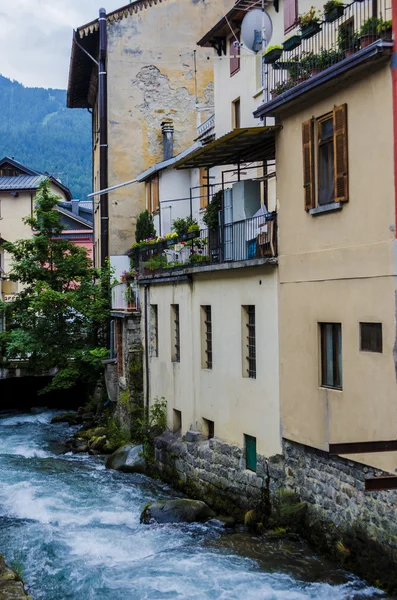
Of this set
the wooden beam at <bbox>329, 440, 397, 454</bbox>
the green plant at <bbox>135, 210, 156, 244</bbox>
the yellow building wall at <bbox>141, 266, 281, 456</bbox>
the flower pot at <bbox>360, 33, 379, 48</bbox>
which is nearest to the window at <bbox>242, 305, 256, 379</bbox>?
the yellow building wall at <bbox>141, 266, 281, 456</bbox>

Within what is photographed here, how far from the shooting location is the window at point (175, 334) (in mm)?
23153

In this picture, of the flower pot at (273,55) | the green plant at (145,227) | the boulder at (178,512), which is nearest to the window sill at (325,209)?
the flower pot at (273,55)

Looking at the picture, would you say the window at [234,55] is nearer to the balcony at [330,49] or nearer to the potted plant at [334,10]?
the balcony at [330,49]

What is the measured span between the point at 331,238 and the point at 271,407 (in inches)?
158

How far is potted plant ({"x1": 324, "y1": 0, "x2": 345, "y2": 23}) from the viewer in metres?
15.0

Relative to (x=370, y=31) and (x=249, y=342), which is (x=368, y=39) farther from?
(x=249, y=342)

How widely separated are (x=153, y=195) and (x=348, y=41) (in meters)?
19.5

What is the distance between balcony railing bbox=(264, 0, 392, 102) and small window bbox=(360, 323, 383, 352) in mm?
4430

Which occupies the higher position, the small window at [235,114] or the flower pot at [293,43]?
the small window at [235,114]

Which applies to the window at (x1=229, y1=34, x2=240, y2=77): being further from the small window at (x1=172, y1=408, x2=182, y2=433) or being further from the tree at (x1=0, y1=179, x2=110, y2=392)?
the tree at (x1=0, y1=179, x2=110, y2=392)

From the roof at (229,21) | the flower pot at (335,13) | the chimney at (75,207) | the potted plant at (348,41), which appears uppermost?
the chimney at (75,207)

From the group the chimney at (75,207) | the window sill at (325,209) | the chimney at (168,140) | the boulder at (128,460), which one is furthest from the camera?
the chimney at (75,207)

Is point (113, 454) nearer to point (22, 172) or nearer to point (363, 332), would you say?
point (363, 332)

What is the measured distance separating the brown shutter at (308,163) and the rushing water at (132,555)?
20.5ft
